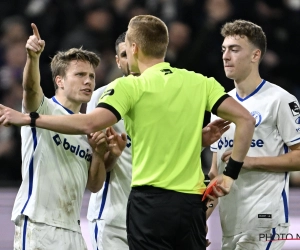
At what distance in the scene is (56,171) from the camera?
4844mm

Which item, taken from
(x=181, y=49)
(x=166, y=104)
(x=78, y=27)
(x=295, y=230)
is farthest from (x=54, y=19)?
(x=166, y=104)

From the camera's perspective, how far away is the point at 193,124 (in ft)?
13.9

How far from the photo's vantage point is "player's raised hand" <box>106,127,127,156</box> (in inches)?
185

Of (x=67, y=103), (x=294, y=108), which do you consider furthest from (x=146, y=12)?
(x=294, y=108)

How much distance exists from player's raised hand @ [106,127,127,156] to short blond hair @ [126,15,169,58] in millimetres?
641

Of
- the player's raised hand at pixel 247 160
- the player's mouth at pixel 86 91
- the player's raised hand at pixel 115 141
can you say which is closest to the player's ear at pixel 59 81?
the player's mouth at pixel 86 91

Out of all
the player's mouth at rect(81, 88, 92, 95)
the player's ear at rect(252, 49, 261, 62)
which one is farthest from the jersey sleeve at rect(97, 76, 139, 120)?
the player's ear at rect(252, 49, 261, 62)

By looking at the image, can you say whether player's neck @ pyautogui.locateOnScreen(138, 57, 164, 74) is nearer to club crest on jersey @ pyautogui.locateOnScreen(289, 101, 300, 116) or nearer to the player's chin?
the player's chin

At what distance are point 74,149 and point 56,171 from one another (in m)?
0.20

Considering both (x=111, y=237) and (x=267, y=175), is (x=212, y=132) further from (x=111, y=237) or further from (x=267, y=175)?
(x=111, y=237)

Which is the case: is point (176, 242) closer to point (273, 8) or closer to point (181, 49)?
point (181, 49)

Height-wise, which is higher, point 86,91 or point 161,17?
point 161,17

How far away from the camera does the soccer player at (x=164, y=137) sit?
4145 mm

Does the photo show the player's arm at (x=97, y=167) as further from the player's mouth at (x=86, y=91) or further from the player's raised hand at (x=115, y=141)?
the player's mouth at (x=86, y=91)
